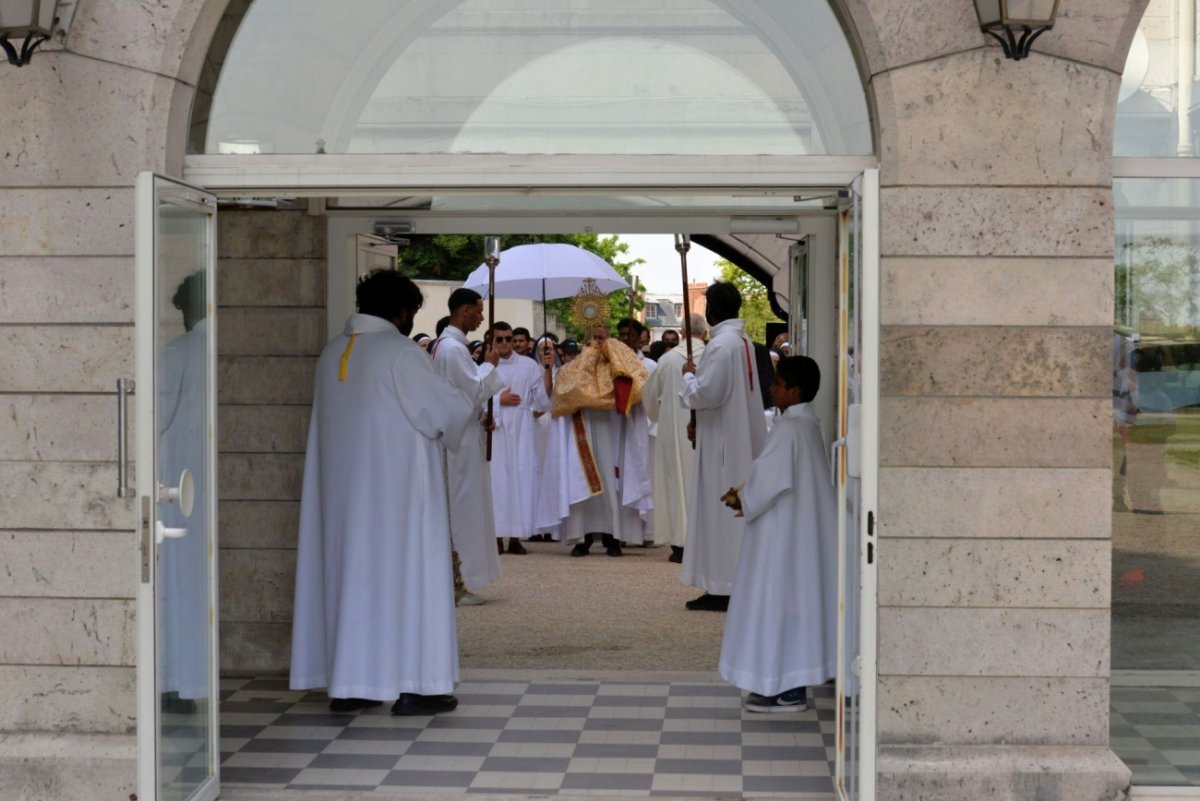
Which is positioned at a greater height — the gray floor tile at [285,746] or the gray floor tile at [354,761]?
the gray floor tile at [285,746]

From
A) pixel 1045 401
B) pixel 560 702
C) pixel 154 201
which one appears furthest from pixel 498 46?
pixel 560 702

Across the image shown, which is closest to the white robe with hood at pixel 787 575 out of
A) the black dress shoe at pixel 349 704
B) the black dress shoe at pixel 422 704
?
the black dress shoe at pixel 422 704

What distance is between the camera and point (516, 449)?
14.2 m

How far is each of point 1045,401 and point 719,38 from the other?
174 centimetres

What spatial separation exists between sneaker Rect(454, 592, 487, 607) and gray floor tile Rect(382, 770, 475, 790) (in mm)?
4372

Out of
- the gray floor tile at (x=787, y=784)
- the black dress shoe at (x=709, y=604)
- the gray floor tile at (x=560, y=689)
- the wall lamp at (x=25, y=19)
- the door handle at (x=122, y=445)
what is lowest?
the gray floor tile at (x=787, y=784)

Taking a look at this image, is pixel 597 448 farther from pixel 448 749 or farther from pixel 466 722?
pixel 448 749

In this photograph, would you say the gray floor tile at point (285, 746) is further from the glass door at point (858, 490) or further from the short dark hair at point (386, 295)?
the glass door at point (858, 490)

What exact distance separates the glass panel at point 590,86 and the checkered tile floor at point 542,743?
2.38m

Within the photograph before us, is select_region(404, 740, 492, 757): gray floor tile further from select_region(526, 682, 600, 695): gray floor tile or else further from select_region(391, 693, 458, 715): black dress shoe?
select_region(526, 682, 600, 695): gray floor tile

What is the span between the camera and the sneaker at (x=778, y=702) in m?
7.62

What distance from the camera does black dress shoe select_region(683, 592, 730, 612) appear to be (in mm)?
10555

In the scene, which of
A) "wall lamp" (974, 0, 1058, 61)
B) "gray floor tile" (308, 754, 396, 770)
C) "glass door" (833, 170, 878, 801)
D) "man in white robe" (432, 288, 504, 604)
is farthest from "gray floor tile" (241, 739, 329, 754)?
"wall lamp" (974, 0, 1058, 61)

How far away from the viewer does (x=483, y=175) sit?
5.92 m
